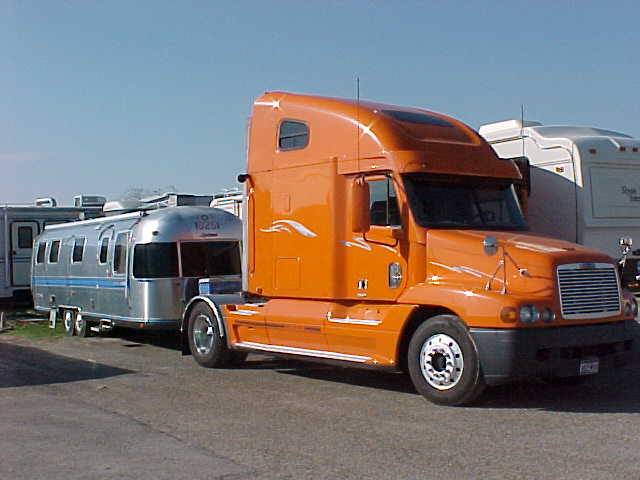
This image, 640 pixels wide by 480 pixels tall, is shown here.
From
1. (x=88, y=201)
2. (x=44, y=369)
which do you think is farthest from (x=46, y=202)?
(x=44, y=369)

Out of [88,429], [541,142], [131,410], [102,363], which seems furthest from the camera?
[102,363]

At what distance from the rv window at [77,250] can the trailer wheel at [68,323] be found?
108 cm

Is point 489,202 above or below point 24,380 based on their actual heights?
above

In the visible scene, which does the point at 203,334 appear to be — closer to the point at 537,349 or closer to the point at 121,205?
the point at 537,349

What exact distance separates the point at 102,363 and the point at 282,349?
134 inches

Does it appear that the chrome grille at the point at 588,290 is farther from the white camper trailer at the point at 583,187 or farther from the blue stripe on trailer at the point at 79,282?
the blue stripe on trailer at the point at 79,282

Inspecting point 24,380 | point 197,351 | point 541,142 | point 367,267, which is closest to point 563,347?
point 367,267

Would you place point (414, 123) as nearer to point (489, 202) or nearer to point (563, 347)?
point (489, 202)

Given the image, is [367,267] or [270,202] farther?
[270,202]

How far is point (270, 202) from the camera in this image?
1177cm

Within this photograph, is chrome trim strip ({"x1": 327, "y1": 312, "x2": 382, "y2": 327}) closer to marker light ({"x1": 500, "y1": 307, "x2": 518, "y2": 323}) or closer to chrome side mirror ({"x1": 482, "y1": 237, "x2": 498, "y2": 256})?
chrome side mirror ({"x1": 482, "y1": 237, "x2": 498, "y2": 256})

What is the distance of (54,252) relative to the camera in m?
18.5

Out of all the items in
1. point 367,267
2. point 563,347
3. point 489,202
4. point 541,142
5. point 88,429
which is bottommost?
point 88,429

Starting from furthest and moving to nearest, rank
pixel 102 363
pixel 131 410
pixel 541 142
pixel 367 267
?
pixel 102 363 < pixel 541 142 < pixel 367 267 < pixel 131 410
